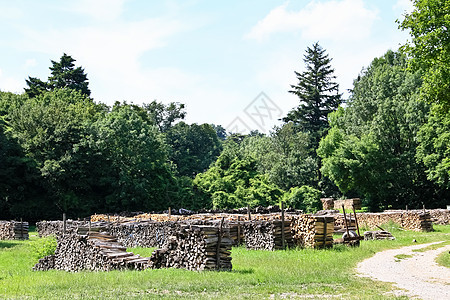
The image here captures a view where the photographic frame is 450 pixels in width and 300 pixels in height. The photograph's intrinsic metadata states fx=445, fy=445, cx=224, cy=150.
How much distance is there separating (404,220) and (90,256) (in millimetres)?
22414

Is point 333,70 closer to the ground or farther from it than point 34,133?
farther from it

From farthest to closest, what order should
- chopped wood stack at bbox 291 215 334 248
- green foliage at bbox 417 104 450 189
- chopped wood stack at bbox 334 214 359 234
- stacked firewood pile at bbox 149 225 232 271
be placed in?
green foliage at bbox 417 104 450 189
chopped wood stack at bbox 334 214 359 234
chopped wood stack at bbox 291 215 334 248
stacked firewood pile at bbox 149 225 232 271

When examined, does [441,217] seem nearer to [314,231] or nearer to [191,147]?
[314,231]

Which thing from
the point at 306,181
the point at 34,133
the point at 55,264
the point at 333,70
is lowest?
the point at 55,264

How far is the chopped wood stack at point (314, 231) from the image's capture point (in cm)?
1939

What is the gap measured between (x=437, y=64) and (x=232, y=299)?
15978 mm

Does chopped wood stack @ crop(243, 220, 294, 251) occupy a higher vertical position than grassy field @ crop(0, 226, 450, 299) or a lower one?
higher

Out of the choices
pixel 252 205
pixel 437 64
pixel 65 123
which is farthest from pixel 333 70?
pixel 437 64

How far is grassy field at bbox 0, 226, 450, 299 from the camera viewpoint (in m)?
10.3

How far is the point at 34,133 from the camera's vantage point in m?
44.1

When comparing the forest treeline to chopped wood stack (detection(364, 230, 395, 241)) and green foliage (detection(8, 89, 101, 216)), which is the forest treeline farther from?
chopped wood stack (detection(364, 230, 395, 241))

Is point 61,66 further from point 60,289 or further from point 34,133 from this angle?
point 60,289

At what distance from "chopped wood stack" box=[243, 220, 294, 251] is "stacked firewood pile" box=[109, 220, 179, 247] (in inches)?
152

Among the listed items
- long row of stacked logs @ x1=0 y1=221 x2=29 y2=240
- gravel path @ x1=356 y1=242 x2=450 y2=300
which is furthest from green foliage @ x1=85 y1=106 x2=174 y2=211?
gravel path @ x1=356 y1=242 x2=450 y2=300
